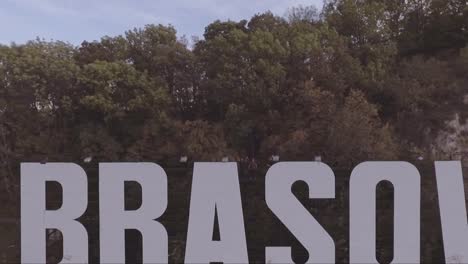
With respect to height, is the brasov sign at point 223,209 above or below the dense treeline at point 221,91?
below

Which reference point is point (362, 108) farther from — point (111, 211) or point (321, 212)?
point (111, 211)

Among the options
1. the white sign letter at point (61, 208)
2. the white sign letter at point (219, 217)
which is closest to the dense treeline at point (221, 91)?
the white sign letter at point (219, 217)

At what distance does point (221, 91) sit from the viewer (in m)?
15.0

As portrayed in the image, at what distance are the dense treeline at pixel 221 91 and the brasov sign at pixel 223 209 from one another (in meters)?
4.66

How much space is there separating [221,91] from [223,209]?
7.59m

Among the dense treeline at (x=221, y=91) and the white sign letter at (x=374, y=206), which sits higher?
the dense treeline at (x=221, y=91)

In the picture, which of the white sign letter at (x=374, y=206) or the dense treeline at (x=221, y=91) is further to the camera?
the dense treeline at (x=221, y=91)

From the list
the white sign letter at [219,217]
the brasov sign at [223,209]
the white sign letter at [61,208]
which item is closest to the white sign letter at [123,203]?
the brasov sign at [223,209]

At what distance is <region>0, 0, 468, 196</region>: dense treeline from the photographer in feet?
45.6

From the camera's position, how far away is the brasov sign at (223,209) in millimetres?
7770

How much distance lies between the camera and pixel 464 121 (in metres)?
14.7

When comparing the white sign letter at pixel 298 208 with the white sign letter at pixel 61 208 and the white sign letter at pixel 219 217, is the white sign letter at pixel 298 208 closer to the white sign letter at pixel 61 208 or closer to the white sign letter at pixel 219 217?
the white sign letter at pixel 219 217

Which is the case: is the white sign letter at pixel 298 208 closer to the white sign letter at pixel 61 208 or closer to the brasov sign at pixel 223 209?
the brasov sign at pixel 223 209

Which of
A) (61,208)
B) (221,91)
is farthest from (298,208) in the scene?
(221,91)
